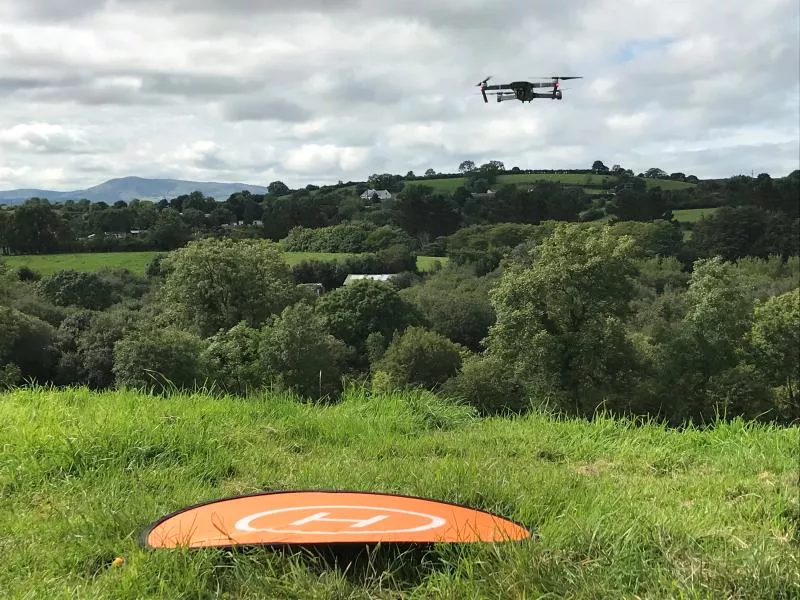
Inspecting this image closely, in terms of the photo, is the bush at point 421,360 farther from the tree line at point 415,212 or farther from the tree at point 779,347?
the tree line at point 415,212

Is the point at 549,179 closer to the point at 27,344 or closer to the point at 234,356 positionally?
the point at 234,356

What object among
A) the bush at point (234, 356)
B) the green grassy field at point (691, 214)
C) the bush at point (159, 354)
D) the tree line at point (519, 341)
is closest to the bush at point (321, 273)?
the tree line at point (519, 341)

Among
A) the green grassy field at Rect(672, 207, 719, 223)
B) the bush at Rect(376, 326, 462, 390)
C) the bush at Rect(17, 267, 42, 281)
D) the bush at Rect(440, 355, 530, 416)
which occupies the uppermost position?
the green grassy field at Rect(672, 207, 719, 223)

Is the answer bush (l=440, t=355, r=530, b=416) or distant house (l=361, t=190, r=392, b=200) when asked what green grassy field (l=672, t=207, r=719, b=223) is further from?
bush (l=440, t=355, r=530, b=416)

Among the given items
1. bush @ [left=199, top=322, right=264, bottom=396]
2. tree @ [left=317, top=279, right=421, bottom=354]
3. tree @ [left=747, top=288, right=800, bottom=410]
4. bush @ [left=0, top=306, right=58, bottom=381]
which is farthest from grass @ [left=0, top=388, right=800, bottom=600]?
tree @ [left=317, top=279, right=421, bottom=354]

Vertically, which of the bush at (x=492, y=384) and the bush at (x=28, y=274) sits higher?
the bush at (x=28, y=274)
